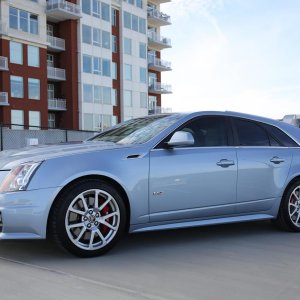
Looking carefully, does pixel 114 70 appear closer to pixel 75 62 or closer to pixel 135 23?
pixel 75 62

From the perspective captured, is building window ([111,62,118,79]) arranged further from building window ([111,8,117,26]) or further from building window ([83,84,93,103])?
building window ([83,84,93,103])

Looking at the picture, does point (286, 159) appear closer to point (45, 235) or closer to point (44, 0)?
point (45, 235)

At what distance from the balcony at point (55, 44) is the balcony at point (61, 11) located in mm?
2003

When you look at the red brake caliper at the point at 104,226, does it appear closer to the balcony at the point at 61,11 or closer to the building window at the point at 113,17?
the balcony at the point at 61,11

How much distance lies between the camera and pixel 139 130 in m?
5.63

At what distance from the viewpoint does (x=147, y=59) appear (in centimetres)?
5647

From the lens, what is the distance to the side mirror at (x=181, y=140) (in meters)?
5.23

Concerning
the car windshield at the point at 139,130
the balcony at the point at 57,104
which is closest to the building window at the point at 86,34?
the balcony at the point at 57,104

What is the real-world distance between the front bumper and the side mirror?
142 centimetres

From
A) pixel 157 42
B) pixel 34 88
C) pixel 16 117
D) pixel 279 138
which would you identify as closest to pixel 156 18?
pixel 157 42

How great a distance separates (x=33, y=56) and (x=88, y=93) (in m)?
6.62

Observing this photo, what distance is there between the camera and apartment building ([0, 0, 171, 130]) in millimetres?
40594

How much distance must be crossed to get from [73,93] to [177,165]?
4125 cm

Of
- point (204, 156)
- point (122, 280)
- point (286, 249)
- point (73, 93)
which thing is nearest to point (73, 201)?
point (122, 280)
